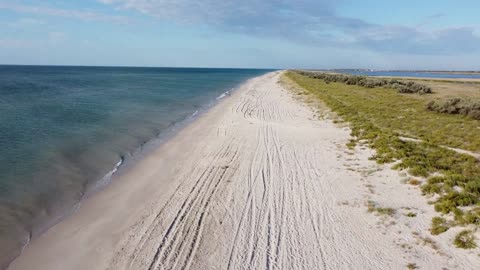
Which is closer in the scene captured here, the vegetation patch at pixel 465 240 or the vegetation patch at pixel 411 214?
the vegetation patch at pixel 465 240

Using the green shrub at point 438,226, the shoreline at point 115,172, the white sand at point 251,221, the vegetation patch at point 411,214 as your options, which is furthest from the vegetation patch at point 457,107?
the shoreline at point 115,172

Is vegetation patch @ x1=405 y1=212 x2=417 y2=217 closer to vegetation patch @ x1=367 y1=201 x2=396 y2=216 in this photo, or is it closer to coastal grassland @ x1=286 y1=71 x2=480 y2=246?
vegetation patch @ x1=367 y1=201 x2=396 y2=216

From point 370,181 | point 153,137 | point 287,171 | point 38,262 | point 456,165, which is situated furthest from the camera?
point 153,137

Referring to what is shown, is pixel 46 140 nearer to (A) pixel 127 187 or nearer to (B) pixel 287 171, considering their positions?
(A) pixel 127 187

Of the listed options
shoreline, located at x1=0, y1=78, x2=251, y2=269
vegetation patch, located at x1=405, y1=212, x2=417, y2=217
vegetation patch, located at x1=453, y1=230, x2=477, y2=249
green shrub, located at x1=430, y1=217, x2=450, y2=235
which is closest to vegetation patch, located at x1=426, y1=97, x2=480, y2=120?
vegetation patch, located at x1=405, y1=212, x2=417, y2=217

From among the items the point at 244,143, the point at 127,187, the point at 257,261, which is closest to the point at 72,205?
the point at 127,187

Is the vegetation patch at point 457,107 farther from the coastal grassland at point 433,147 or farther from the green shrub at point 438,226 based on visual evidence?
the green shrub at point 438,226

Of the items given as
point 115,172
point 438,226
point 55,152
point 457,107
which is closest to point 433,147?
point 438,226
